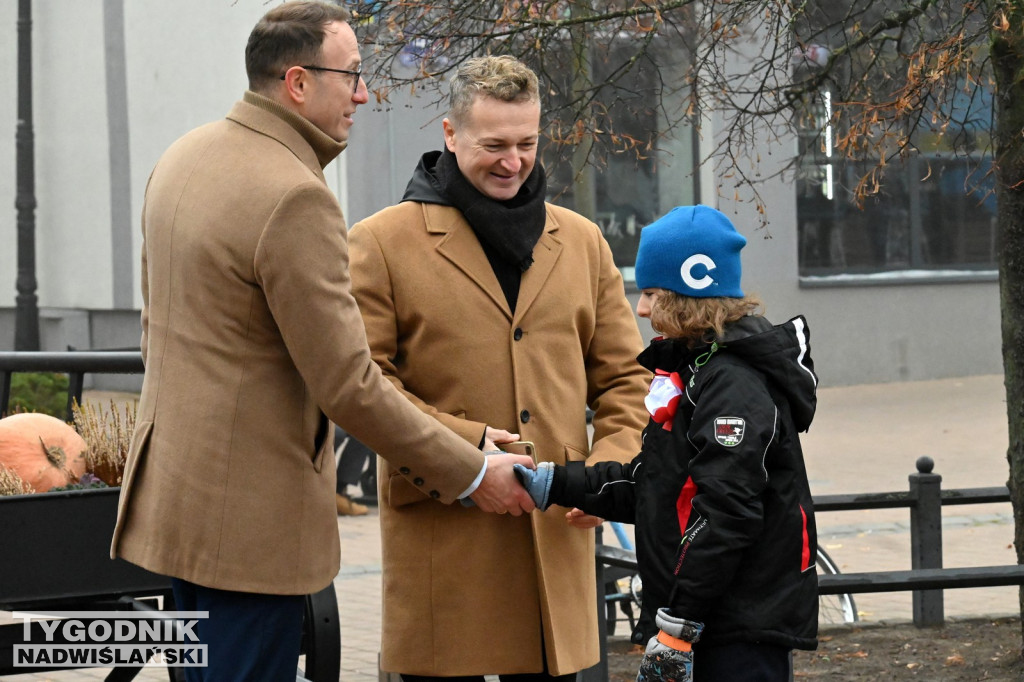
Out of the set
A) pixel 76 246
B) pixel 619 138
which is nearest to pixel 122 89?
pixel 76 246

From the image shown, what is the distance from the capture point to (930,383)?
67.3ft

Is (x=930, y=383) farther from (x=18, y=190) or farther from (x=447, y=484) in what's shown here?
(x=447, y=484)

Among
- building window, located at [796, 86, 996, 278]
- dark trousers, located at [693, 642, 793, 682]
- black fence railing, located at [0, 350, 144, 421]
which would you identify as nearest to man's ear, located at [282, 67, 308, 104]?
black fence railing, located at [0, 350, 144, 421]

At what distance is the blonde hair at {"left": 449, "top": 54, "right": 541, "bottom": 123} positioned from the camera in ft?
10.8

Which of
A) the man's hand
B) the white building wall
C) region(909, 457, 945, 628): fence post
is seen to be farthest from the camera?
the white building wall

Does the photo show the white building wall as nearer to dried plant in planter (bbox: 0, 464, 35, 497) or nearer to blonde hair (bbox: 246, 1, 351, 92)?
dried plant in planter (bbox: 0, 464, 35, 497)

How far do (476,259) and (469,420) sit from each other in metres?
0.38

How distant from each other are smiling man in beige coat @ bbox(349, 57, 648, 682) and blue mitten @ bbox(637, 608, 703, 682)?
1.35 ft

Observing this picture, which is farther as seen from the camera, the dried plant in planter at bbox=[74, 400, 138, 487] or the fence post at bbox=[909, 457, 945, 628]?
the fence post at bbox=[909, 457, 945, 628]

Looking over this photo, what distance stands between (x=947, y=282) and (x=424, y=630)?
19.0 meters

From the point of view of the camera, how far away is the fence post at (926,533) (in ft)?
20.9

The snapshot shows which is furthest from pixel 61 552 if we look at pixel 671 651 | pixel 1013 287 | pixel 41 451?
pixel 1013 287

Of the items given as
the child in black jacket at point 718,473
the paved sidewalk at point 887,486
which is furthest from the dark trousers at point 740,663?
the paved sidewalk at point 887,486

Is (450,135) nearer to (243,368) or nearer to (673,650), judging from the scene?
(243,368)
